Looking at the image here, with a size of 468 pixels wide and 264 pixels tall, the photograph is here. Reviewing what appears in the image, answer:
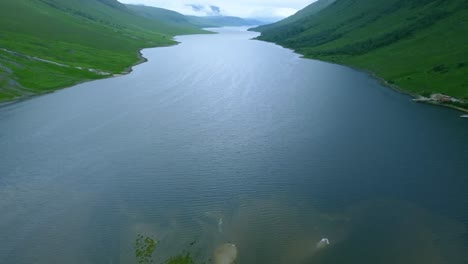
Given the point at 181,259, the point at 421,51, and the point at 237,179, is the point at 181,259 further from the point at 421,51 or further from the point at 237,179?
the point at 421,51

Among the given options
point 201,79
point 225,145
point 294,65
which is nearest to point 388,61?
point 294,65

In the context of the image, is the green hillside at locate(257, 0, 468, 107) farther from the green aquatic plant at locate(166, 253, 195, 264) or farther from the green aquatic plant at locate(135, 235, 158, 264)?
the green aquatic plant at locate(135, 235, 158, 264)

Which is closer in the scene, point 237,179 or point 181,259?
point 181,259

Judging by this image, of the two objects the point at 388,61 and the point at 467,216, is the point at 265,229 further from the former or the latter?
the point at 388,61

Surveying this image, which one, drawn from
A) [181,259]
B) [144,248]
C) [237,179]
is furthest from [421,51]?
[144,248]

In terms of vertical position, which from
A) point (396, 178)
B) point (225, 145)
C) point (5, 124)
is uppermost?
point (396, 178)

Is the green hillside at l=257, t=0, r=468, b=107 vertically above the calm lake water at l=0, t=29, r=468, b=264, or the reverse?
the green hillside at l=257, t=0, r=468, b=107

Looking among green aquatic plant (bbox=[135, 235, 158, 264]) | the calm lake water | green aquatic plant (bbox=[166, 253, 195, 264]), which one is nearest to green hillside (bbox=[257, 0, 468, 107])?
the calm lake water

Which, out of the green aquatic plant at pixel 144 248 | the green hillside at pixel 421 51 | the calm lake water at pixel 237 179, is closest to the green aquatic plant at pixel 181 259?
the calm lake water at pixel 237 179

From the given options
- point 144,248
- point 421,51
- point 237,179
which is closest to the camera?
point 144,248
